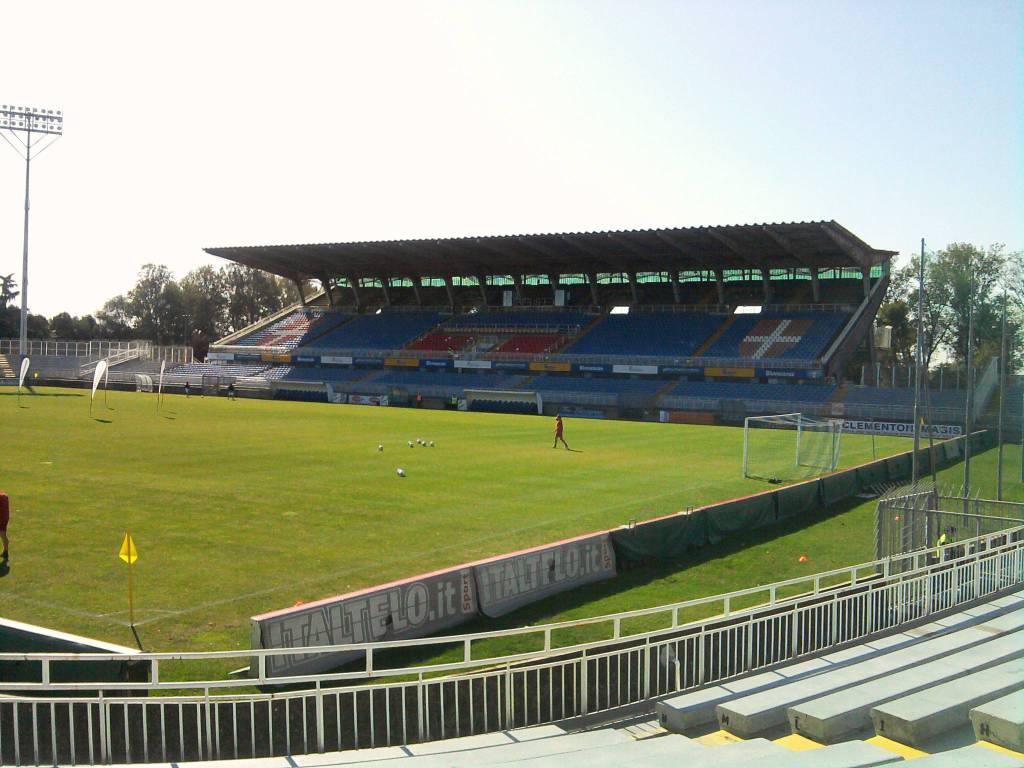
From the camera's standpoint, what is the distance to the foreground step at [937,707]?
6.95 m

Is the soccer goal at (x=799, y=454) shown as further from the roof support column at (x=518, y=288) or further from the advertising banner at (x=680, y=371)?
the roof support column at (x=518, y=288)

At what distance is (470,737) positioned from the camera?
25.6ft

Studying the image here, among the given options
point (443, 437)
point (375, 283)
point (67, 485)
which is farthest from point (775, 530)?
point (375, 283)

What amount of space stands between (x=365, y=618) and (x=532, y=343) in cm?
6288

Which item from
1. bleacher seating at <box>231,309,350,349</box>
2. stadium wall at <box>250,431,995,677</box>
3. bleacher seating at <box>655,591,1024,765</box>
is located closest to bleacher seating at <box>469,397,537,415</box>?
bleacher seating at <box>231,309,350,349</box>

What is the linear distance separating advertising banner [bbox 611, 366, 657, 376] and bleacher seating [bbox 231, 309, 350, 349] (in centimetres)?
3166

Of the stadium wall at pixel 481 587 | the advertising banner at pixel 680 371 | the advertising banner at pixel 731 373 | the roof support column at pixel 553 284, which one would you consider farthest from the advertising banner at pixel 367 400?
the stadium wall at pixel 481 587

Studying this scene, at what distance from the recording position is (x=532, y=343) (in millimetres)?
73875

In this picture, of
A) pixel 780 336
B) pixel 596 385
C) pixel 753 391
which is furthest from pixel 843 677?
pixel 780 336

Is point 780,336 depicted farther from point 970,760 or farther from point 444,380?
point 970,760

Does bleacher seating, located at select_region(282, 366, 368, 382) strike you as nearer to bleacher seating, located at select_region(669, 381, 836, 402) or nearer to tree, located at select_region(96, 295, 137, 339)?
bleacher seating, located at select_region(669, 381, 836, 402)

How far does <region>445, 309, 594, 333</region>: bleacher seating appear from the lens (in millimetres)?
75812

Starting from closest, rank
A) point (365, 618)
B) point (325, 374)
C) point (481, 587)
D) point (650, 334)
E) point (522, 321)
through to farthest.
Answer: point (365, 618) → point (481, 587) → point (650, 334) → point (325, 374) → point (522, 321)

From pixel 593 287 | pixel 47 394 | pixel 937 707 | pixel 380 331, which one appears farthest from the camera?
pixel 380 331
